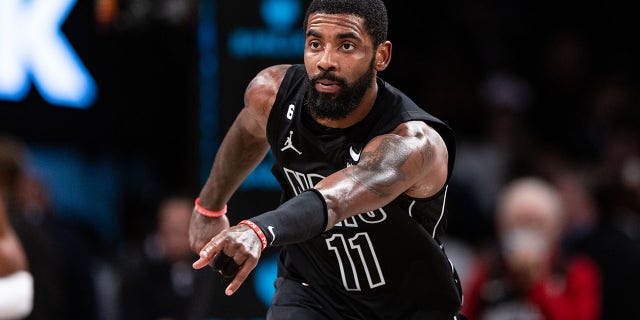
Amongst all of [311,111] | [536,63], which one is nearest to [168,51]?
[536,63]

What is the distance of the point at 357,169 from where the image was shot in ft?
14.2

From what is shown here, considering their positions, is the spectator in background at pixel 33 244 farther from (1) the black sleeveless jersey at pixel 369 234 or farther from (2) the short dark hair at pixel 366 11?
(2) the short dark hair at pixel 366 11

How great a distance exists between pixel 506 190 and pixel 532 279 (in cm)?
168

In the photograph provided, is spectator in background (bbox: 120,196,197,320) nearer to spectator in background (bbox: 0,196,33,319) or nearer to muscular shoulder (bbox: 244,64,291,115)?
spectator in background (bbox: 0,196,33,319)

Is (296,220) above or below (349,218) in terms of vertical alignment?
above

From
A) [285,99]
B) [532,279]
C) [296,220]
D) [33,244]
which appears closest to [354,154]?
[285,99]

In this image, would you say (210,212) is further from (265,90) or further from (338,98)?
(338,98)

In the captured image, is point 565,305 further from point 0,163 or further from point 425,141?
point 0,163

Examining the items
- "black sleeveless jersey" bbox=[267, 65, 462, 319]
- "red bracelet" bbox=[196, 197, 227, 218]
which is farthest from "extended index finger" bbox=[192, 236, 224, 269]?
"red bracelet" bbox=[196, 197, 227, 218]

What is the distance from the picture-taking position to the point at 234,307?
7.71 metres

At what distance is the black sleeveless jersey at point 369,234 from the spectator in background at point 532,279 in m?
2.16

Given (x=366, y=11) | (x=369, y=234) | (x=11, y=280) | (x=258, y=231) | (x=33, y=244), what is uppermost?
(x=366, y=11)

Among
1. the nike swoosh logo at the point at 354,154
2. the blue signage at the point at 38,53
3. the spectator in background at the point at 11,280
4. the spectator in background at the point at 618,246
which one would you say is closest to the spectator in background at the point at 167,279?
the blue signage at the point at 38,53

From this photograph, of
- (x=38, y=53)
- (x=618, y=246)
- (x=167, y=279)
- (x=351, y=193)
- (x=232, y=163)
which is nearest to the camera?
(x=351, y=193)
